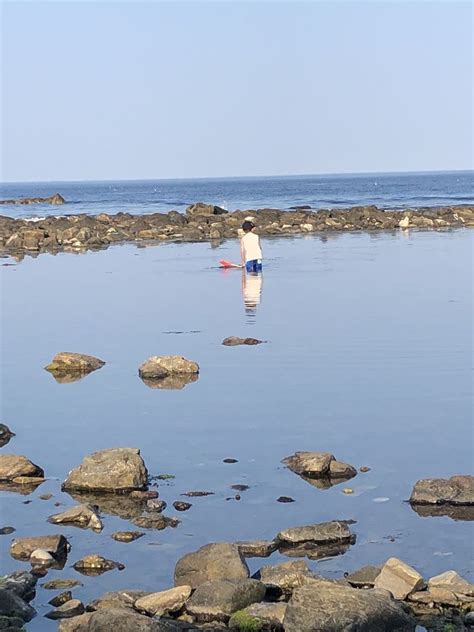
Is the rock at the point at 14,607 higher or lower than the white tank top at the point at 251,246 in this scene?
lower

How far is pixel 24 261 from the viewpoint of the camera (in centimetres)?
3766

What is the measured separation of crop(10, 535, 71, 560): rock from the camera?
9.13 meters

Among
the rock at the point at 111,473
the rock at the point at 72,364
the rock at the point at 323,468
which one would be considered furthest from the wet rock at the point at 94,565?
the rock at the point at 72,364

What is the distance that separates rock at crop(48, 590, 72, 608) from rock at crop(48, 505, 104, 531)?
5.24ft

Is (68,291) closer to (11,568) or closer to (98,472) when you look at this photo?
(98,472)

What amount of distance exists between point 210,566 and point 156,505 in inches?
79.4

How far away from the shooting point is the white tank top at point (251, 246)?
2973 cm

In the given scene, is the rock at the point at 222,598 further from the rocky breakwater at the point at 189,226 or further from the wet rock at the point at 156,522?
the rocky breakwater at the point at 189,226

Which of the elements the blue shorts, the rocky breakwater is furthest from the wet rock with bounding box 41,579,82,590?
the rocky breakwater

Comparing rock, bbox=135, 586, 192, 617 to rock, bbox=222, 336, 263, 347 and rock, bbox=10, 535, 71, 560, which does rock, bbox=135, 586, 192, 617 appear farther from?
rock, bbox=222, 336, 263, 347

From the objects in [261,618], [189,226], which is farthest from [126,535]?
[189,226]

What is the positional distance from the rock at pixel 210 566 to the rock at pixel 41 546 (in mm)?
1120

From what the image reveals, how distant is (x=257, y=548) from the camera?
909 centimetres

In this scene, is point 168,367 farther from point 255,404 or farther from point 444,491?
point 444,491
